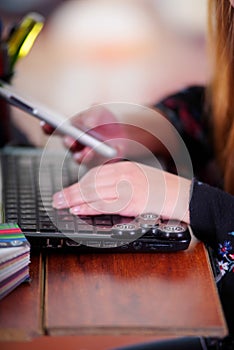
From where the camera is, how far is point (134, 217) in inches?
34.0

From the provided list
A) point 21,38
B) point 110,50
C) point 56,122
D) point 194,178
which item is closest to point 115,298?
point 194,178

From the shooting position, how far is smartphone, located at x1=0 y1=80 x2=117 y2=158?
3.35 feet

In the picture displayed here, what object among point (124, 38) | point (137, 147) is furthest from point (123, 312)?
point (124, 38)

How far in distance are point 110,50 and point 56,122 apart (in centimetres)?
123

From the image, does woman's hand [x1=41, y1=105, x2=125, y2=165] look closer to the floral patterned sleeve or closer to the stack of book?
the floral patterned sleeve

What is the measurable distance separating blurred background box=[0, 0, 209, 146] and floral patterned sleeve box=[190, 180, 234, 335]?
1067 millimetres

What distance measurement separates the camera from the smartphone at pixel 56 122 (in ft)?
3.35

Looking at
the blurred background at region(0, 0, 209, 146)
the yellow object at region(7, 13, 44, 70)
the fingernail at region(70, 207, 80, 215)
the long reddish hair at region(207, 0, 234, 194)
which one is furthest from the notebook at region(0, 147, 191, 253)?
the blurred background at region(0, 0, 209, 146)

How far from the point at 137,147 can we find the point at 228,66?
214mm

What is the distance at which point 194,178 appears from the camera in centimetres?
91

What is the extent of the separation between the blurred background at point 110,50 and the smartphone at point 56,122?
2.81 ft

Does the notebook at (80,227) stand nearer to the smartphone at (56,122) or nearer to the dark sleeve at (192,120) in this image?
the smartphone at (56,122)

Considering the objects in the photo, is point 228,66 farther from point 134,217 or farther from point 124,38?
point 124,38

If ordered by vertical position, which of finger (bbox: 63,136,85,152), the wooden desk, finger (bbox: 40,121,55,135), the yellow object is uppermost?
the yellow object
